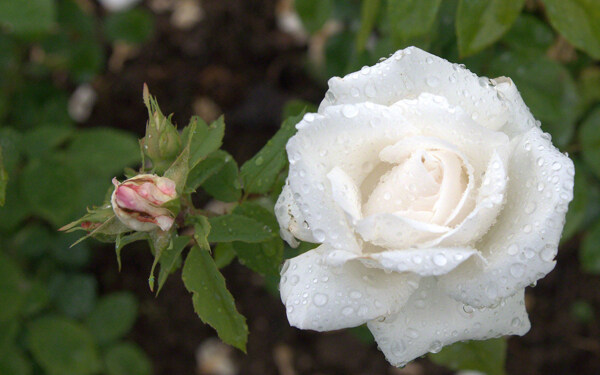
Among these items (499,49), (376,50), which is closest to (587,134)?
(499,49)

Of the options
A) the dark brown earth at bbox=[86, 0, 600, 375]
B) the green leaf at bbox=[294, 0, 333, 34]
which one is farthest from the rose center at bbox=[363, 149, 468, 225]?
the dark brown earth at bbox=[86, 0, 600, 375]

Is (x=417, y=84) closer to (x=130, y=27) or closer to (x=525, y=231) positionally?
(x=525, y=231)

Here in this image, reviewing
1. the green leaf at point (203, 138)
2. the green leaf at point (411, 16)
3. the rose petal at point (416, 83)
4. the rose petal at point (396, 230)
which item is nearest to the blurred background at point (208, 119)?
the green leaf at point (411, 16)

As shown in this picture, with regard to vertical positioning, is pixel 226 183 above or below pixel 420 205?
below

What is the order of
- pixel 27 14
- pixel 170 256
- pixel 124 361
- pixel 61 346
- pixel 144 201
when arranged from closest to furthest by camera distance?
pixel 144 201
pixel 170 256
pixel 27 14
pixel 61 346
pixel 124 361

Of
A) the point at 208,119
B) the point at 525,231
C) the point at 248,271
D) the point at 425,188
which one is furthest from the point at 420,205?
the point at 208,119

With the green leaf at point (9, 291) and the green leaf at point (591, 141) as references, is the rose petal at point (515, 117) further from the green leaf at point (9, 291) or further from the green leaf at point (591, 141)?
the green leaf at point (9, 291)

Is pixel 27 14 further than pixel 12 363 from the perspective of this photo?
No
